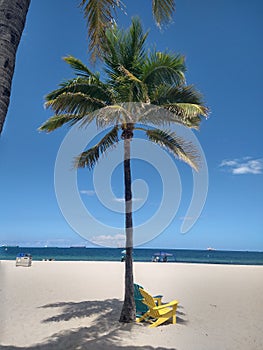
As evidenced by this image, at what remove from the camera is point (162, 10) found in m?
5.66

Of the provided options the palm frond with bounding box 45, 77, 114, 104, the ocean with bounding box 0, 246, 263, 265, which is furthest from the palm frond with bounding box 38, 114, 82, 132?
the ocean with bounding box 0, 246, 263, 265

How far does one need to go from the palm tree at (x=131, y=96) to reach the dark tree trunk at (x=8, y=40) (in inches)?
165

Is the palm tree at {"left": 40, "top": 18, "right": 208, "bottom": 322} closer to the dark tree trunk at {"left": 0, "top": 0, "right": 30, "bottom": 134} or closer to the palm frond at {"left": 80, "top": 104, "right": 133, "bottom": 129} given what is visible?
the palm frond at {"left": 80, "top": 104, "right": 133, "bottom": 129}

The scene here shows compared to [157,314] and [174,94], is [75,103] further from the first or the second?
[157,314]

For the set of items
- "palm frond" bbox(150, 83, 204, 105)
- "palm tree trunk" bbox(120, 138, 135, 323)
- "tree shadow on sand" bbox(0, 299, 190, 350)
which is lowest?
"tree shadow on sand" bbox(0, 299, 190, 350)

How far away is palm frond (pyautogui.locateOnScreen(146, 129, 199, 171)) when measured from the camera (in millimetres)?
8344

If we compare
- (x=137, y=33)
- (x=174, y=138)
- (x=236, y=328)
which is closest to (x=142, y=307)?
(x=236, y=328)

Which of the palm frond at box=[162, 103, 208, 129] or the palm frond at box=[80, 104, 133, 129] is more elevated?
the palm frond at box=[162, 103, 208, 129]

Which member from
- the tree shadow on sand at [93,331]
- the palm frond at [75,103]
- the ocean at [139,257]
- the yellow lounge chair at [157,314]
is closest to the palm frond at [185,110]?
the palm frond at [75,103]

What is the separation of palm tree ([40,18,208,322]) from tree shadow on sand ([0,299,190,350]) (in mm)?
552

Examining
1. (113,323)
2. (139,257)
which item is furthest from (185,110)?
(139,257)

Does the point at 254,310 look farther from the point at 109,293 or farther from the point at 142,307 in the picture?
the point at 109,293

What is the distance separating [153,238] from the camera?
29.4 ft

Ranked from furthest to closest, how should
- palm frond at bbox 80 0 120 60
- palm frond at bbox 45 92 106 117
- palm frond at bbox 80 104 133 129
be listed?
palm frond at bbox 45 92 106 117 → palm frond at bbox 80 104 133 129 → palm frond at bbox 80 0 120 60
